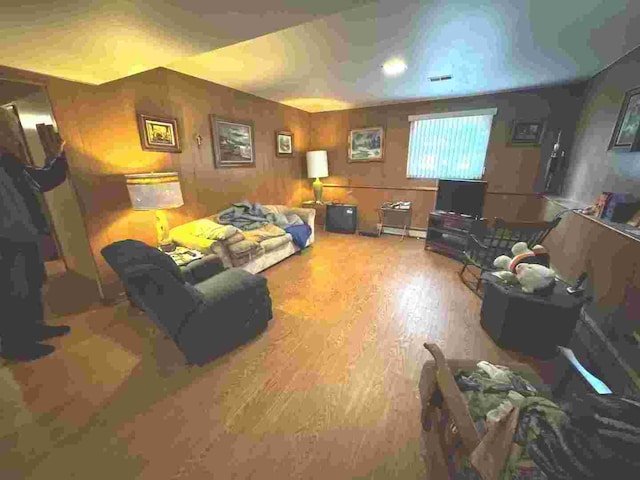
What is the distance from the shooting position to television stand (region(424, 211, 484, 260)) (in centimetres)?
359

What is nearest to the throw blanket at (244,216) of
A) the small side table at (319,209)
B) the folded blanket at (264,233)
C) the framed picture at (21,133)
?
the folded blanket at (264,233)

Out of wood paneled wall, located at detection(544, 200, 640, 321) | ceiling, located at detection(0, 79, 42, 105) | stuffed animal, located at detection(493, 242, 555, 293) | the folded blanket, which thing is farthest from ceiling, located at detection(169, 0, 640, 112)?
the folded blanket

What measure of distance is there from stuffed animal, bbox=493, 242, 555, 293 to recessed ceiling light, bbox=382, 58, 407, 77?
86.7 inches

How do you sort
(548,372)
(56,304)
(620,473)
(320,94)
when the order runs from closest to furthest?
1. (620,473)
2. (548,372)
3. (56,304)
4. (320,94)

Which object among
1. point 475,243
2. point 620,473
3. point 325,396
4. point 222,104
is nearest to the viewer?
point 620,473

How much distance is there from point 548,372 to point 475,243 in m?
1.43

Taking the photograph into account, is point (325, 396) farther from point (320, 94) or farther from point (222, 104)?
point (320, 94)

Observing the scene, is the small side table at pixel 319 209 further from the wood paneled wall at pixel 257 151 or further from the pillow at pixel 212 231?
the pillow at pixel 212 231

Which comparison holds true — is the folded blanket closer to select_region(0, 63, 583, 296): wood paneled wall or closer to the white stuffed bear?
select_region(0, 63, 583, 296): wood paneled wall

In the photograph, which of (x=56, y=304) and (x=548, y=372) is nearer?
(x=548, y=372)

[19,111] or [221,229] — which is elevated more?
[19,111]

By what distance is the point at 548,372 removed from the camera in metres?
1.72

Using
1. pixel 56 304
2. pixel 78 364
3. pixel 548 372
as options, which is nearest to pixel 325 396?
pixel 548 372

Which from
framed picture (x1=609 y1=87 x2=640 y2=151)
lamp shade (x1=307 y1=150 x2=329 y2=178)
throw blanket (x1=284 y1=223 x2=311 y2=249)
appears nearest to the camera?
framed picture (x1=609 y1=87 x2=640 y2=151)
